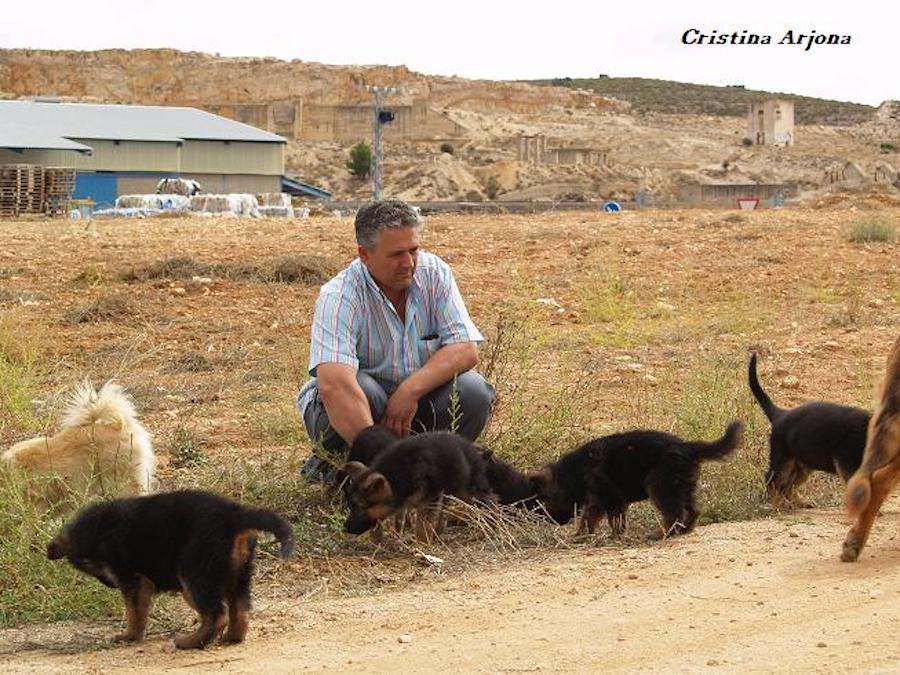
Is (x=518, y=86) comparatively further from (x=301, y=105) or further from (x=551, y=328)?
(x=551, y=328)

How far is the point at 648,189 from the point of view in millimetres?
73188

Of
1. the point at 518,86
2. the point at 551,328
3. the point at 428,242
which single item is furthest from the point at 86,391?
the point at 518,86

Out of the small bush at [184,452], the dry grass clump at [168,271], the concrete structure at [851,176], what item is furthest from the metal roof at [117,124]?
the small bush at [184,452]

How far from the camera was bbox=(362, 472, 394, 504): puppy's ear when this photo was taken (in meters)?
6.19

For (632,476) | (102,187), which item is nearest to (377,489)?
(632,476)

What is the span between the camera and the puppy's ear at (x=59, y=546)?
5.32 m

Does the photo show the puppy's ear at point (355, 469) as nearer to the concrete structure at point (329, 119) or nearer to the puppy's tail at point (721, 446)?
the puppy's tail at point (721, 446)

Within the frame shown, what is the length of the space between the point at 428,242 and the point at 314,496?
48.9ft

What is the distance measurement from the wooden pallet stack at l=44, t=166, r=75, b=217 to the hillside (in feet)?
95.0

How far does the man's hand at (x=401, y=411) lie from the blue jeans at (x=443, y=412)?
15 centimetres

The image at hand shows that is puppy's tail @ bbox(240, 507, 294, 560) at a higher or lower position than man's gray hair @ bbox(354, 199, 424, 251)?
lower

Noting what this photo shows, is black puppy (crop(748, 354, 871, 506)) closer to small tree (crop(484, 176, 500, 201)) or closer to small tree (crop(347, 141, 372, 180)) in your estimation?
small tree (crop(484, 176, 500, 201))

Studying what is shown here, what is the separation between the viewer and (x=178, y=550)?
17.1ft

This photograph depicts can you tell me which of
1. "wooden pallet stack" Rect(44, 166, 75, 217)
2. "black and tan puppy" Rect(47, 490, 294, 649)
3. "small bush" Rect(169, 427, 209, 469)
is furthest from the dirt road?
"wooden pallet stack" Rect(44, 166, 75, 217)
